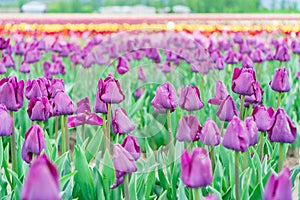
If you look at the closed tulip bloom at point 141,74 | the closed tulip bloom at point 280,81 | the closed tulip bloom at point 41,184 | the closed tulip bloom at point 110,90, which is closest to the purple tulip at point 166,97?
the closed tulip bloom at point 110,90

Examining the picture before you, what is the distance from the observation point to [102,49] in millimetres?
4172

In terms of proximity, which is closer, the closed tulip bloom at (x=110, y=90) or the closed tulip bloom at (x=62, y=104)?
the closed tulip bloom at (x=110, y=90)

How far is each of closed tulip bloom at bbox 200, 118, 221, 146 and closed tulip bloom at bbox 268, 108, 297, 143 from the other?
18cm

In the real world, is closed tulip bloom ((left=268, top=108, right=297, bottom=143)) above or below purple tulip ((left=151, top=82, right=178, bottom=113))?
below

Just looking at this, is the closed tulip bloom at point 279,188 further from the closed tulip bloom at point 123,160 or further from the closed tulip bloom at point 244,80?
the closed tulip bloom at point 244,80

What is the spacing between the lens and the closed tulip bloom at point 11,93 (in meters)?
2.03

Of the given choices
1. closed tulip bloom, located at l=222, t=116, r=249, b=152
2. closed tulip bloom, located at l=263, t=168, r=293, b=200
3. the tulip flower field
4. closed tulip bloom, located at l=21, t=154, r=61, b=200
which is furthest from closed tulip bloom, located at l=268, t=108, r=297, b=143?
closed tulip bloom, located at l=21, t=154, r=61, b=200

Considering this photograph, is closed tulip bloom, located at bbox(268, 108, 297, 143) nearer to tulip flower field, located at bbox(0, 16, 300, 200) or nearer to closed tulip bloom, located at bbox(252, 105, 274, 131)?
tulip flower field, located at bbox(0, 16, 300, 200)

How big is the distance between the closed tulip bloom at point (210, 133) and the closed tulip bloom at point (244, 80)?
34cm

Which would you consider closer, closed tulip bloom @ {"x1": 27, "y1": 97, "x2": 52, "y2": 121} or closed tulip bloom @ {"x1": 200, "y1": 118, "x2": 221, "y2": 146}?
closed tulip bloom @ {"x1": 200, "y1": 118, "x2": 221, "y2": 146}

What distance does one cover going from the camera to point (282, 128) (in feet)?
5.85

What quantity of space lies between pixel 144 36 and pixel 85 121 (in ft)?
5.87

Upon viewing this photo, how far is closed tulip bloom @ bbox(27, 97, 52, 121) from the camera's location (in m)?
2.09

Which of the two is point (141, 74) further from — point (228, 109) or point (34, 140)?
point (34, 140)
